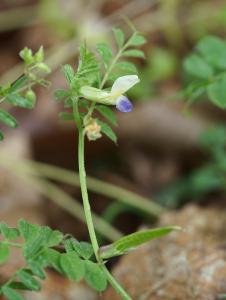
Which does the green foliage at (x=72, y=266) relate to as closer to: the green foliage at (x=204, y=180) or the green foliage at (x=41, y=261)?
the green foliage at (x=41, y=261)

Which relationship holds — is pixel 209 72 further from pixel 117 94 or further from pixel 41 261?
pixel 41 261

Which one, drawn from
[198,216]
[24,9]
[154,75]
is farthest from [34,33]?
[198,216]

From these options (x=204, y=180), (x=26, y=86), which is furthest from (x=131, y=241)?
(x=204, y=180)

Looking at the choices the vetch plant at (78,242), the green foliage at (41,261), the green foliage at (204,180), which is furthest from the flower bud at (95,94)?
the green foliage at (204,180)

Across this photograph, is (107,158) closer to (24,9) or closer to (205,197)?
(205,197)

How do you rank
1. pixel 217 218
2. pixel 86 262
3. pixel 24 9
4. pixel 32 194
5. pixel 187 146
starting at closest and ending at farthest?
pixel 86 262 < pixel 217 218 < pixel 32 194 < pixel 187 146 < pixel 24 9
